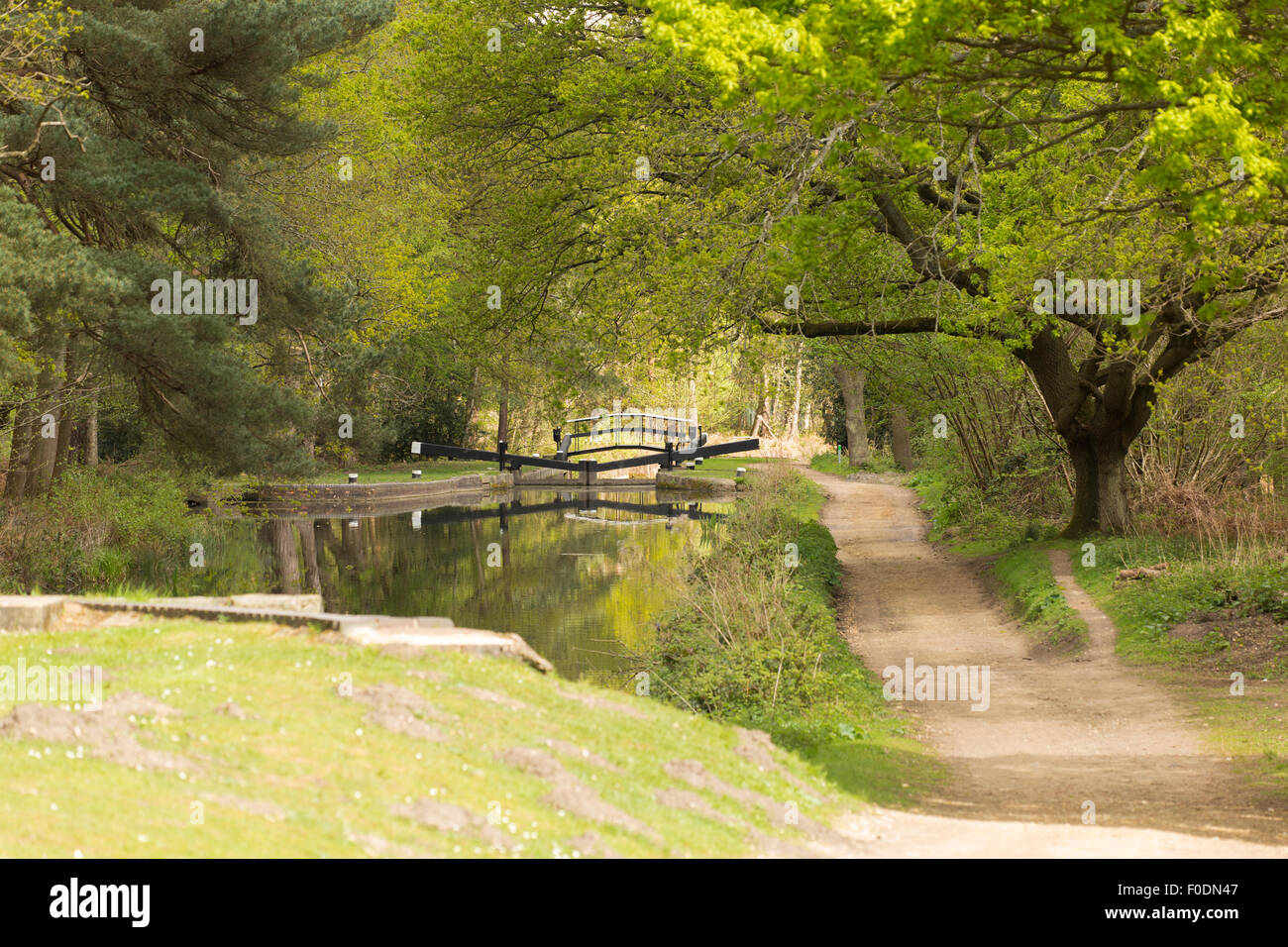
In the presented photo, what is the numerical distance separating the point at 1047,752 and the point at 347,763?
23.1 ft

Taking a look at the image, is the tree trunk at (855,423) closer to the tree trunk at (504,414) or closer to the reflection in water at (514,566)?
the reflection in water at (514,566)

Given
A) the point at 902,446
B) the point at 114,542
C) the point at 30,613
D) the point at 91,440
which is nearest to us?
the point at 30,613

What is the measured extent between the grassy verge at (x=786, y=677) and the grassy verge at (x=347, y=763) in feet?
6.07

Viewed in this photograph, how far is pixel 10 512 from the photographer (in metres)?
19.3

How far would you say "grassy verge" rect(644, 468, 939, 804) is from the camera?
10.6 m

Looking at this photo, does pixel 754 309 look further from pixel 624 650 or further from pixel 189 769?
pixel 189 769

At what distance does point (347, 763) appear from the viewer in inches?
249

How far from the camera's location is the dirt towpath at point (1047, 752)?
7.96 metres

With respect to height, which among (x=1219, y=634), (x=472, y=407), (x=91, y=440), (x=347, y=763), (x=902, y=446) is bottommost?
(x=1219, y=634)

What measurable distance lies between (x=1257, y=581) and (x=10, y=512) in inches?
683

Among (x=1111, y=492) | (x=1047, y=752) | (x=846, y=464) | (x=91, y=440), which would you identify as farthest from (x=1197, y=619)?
(x=846, y=464)

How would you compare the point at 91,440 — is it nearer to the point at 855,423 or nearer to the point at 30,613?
the point at 30,613

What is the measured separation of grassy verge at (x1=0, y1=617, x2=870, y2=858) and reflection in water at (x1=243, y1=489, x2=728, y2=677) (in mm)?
7135

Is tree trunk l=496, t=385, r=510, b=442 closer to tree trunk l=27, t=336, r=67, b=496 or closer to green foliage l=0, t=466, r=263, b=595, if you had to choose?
green foliage l=0, t=466, r=263, b=595
